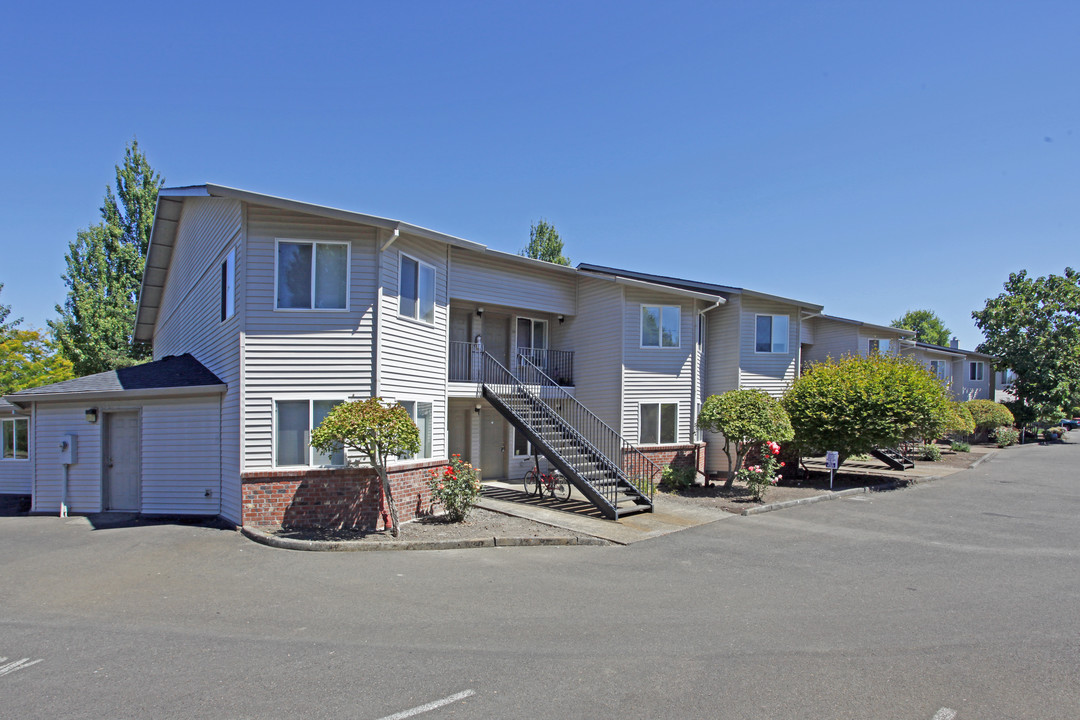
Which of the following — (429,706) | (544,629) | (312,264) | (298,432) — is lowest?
(544,629)

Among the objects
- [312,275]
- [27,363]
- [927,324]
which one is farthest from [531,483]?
[927,324]

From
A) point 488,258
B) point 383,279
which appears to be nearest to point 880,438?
point 488,258

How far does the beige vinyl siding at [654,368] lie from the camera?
693 inches

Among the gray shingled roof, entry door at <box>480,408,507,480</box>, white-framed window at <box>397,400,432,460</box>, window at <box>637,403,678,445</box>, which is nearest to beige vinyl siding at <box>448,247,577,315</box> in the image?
entry door at <box>480,408,507,480</box>

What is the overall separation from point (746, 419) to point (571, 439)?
4.81 meters

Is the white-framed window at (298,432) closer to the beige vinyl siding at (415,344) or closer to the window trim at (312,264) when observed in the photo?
the beige vinyl siding at (415,344)

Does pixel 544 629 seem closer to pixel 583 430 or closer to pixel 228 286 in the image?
pixel 228 286

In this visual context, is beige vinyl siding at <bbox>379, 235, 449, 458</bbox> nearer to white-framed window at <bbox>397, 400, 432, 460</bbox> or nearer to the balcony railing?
white-framed window at <bbox>397, 400, 432, 460</bbox>

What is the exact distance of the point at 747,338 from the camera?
66.4 ft

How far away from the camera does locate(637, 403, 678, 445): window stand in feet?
59.0

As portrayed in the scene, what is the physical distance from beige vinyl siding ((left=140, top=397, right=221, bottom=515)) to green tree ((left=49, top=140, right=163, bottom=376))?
18.8 m

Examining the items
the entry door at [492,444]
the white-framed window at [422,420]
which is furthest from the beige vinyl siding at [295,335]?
the entry door at [492,444]

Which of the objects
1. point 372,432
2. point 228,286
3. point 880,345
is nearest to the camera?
point 372,432

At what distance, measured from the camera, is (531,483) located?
55.5ft
